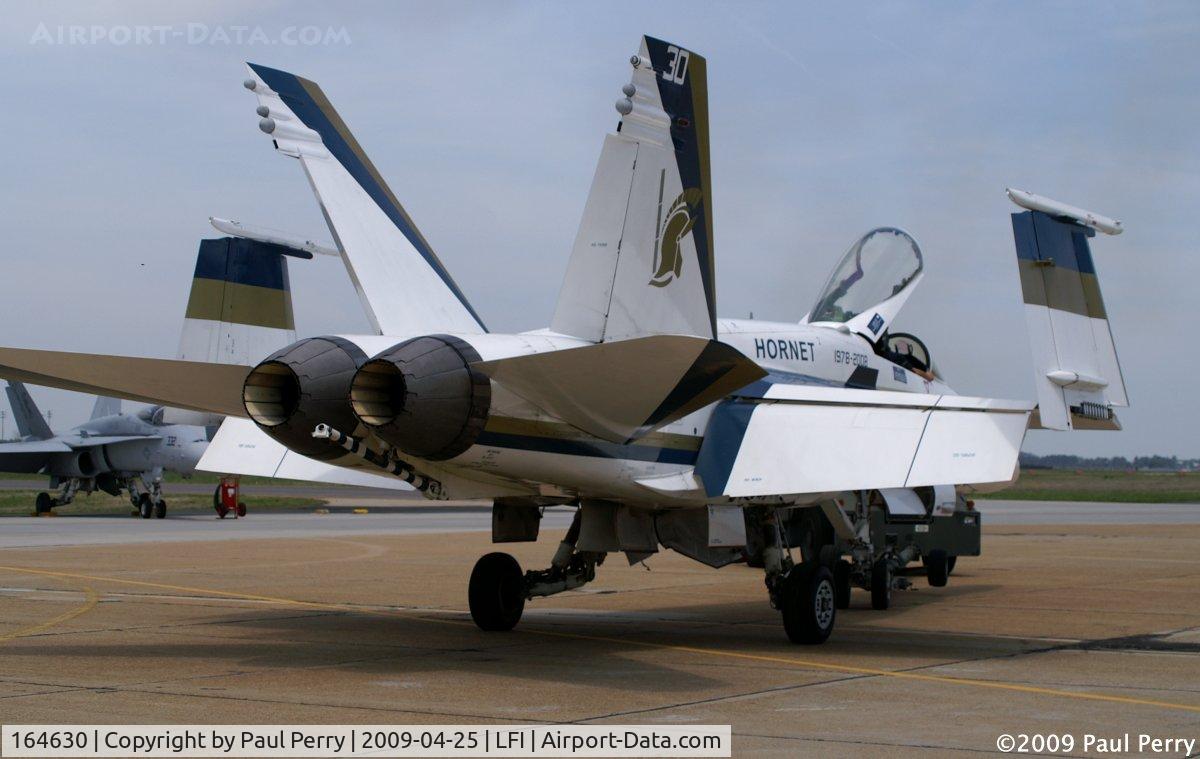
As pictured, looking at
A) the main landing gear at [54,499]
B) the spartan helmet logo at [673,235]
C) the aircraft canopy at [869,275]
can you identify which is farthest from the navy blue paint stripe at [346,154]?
the main landing gear at [54,499]

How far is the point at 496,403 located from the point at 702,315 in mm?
2369

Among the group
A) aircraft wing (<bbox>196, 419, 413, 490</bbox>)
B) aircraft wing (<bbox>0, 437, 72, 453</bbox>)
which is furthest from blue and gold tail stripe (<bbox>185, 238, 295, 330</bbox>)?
aircraft wing (<bbox>0, 437, 72, 453</bbox>)

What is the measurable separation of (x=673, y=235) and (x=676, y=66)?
4.37 ft

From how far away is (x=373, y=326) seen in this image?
10938 millimetres

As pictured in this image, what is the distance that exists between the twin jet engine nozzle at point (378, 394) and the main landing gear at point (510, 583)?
11.2 ft

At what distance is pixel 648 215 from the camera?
1027cm

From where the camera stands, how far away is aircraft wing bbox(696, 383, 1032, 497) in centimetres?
1062

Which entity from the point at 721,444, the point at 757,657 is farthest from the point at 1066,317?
the point at 757,657

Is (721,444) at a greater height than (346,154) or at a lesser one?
lesser

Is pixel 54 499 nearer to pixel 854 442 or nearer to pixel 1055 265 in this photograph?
pixel 854 442

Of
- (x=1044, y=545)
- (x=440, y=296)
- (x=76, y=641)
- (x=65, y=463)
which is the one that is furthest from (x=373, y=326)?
(x=65, y=463)

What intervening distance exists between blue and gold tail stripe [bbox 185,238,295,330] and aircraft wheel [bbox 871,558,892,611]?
29.8 ft

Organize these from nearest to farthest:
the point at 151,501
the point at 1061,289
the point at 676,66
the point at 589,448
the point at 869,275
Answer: the point at 676,66 → the point at 589,448 → the point at 1061,289 → the point at 869,275 → the point at 151,501

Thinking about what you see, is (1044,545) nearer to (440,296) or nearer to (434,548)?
(434,548)
